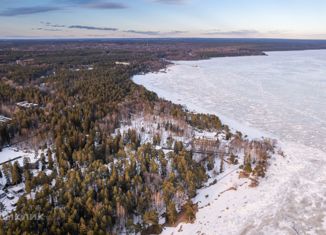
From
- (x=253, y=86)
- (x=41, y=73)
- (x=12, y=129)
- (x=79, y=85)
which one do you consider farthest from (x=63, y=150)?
(x=41, y=73)

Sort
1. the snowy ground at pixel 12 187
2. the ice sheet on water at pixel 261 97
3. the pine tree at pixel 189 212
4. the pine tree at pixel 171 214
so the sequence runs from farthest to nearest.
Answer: the ice sheet on water at pixel 261 97
the snowy ground at pixel 12 187
the pine tree at pixel 189 212
the pine tree at pixel 171 214

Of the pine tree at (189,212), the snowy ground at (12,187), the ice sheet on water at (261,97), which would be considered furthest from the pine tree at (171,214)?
the ice sheet on water at (261,97)

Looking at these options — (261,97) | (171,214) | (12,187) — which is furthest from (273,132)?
(12,187)

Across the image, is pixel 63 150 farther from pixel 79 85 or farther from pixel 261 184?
pixel 79 85

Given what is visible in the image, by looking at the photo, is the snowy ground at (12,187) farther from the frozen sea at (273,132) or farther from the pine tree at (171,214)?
the frozen sea at (273,132)

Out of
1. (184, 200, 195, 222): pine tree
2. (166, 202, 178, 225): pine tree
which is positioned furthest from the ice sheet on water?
(166, 202, 178, 225): pine tree

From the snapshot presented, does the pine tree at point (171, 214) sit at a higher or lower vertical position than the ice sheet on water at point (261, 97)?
lower

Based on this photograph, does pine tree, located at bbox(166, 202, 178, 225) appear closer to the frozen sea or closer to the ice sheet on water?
the frozen sea

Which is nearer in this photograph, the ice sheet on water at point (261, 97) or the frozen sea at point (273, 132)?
the frozen sea at point (273, 132)
